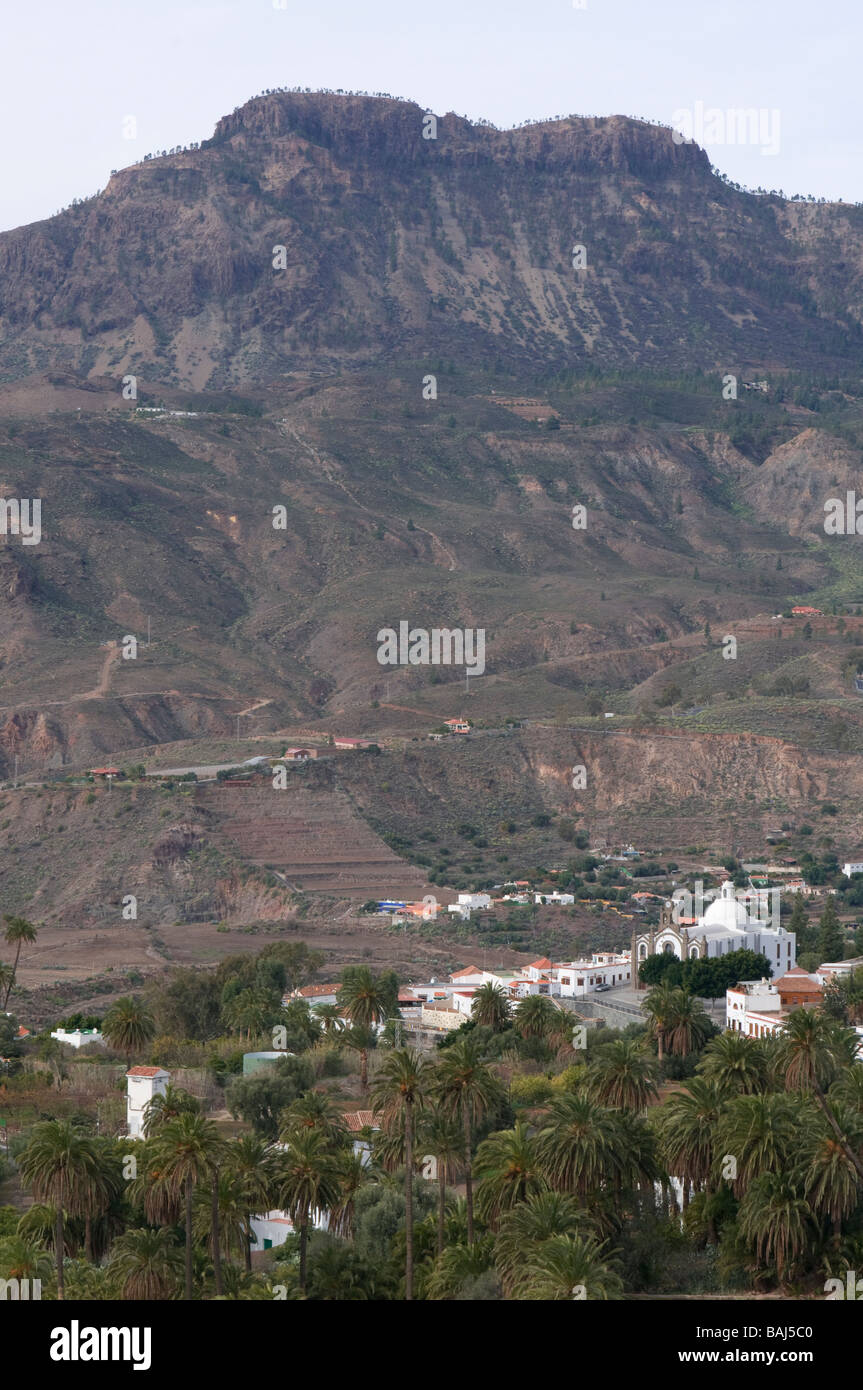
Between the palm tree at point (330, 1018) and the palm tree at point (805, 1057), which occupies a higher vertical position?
the palm tree at point (805, 1057)

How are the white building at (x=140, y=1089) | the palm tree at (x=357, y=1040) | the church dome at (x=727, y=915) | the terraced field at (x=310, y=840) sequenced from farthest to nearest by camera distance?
the terraced field at (x=310, y=840) < the church dome at (x=727, y=915) < the palm tree at (x=357, y=1040) < the white building at (x=140, y=1089)

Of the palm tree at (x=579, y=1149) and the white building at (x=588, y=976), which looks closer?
the palm tree at (x=579, y=1149)

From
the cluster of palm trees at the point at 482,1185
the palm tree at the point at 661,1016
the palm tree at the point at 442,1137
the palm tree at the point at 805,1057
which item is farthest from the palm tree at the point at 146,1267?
the palm tree at the point at 661,1016

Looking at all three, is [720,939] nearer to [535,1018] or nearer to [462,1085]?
[535,1018]

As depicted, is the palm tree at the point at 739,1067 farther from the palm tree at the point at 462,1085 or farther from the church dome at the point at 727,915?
the church dome at the point at 727,915

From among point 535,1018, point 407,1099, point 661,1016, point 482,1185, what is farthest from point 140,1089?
point 482,1185

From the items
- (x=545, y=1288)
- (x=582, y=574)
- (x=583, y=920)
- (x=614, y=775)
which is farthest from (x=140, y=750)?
(x=545, y=1288)
